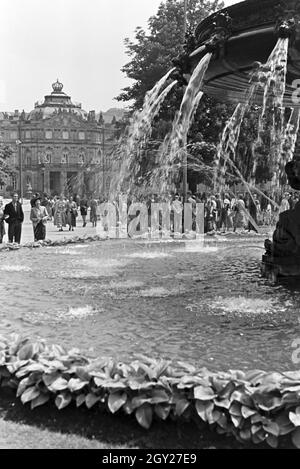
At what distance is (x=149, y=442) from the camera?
3.64 m

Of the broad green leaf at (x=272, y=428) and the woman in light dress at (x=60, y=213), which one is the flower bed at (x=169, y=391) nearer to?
the broad green leaf at (x=272, y=428)

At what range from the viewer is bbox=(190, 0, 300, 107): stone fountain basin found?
25.7 ft

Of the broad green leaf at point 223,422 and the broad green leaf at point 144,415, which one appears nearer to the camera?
the broad green leaf at point 223,422

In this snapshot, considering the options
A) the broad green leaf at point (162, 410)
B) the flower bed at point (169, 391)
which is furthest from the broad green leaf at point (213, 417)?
the broad green leaf at point (162, 410)

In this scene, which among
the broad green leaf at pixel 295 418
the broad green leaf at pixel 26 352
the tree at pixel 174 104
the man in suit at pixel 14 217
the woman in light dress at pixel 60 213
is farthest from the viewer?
the tree at pixel 174 104

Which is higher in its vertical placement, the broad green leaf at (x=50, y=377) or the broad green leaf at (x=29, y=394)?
the broad green leaf at (x=50, y=377)

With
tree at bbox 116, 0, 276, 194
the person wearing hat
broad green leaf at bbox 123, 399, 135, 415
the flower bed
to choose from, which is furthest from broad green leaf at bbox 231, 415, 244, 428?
tree at bbox 116, 0, 276, 194

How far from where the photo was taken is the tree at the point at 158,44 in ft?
113

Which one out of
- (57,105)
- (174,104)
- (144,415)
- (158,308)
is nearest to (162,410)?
(144,415)

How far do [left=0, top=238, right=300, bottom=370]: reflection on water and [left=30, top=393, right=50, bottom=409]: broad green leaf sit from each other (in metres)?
0.98

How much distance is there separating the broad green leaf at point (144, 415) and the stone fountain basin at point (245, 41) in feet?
18.3

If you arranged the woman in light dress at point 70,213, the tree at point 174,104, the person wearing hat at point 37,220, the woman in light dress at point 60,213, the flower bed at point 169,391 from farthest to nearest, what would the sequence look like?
the tree at point 174,104, the woman in light dress at point 60,213, the woman in light dress at point 70,213, the person wearing hat at point 37,220, the flower bed at point 169,391

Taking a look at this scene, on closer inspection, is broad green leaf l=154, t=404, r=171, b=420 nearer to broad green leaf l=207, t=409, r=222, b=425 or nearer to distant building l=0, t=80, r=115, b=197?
broad green leaf l=207, t=409, r=222, b=425

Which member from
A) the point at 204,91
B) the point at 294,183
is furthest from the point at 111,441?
the point at 204,91
